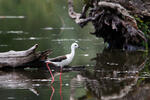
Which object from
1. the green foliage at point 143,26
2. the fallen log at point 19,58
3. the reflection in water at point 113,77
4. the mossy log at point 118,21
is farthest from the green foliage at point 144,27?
the fallen log at point 19,58

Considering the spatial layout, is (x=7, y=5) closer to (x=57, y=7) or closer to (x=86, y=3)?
(x=57, y=7)

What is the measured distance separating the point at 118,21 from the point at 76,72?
393 cm

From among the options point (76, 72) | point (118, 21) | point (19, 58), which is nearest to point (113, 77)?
point (76, 72)

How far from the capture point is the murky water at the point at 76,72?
37.7ft

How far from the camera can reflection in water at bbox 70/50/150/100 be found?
11.5m

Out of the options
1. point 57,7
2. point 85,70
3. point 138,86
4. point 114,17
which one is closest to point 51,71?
point 85,70

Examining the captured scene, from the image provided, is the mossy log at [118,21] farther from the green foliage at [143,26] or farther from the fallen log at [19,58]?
the fallen log at [19,58]

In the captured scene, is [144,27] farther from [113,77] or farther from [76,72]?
[113,77]

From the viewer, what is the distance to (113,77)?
1344 centimetres

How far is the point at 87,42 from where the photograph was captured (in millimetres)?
21156

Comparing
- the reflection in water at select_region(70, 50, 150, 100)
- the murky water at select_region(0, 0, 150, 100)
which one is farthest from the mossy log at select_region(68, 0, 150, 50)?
the reflection in water at select_region(70, 50, 150, 100)

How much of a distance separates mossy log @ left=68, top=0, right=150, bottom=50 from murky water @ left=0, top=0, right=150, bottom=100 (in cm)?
59

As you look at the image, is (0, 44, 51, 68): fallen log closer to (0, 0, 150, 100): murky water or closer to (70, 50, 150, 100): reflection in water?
(0, 0, 150, 100): murky water

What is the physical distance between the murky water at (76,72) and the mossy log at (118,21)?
0.59m
